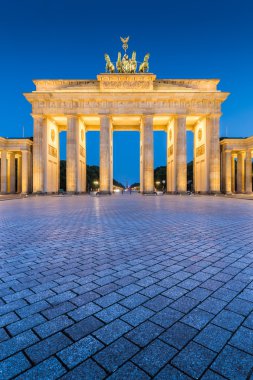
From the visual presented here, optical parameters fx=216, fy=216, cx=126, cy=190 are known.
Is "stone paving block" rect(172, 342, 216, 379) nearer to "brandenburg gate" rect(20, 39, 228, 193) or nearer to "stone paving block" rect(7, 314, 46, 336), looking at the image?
"stone paving block" rect(7, 314, 46, 336)

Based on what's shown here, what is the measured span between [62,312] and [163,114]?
36301 millimetres

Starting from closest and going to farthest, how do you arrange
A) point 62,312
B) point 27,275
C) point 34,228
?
1. point 62,312
2. point 27,275
3. point 34,228

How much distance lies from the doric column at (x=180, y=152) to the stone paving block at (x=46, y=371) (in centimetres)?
3482

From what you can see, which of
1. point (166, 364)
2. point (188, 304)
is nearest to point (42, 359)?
point (166, 364)

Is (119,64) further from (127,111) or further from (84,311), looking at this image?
(84,311)

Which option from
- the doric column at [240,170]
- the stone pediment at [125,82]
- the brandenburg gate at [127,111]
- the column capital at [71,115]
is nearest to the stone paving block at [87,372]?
the brandenburg gate at [127,111]

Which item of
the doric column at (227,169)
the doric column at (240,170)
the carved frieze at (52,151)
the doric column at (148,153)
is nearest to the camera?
the doric column at (148,153)

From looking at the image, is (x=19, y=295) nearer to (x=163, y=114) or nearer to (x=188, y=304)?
(x=188, y=304)

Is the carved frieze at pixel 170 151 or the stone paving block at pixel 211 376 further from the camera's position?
the carved frieze at pixel 170 151

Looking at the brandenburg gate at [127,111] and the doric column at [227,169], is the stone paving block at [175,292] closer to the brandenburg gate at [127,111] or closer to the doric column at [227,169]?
the brandenburg gate at [127,111]

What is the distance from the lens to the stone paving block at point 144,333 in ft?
6.36

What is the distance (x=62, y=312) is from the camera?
2410 mm

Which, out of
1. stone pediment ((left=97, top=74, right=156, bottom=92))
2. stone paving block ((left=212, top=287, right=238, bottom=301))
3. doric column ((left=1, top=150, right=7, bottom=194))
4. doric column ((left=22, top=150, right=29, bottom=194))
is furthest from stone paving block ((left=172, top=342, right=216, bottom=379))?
doric column ((left=1, top=150, right=7, bottom=194))

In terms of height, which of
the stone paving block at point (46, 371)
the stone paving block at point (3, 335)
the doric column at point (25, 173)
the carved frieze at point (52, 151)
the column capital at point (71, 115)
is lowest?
the stone paving block at point (3, 335)
